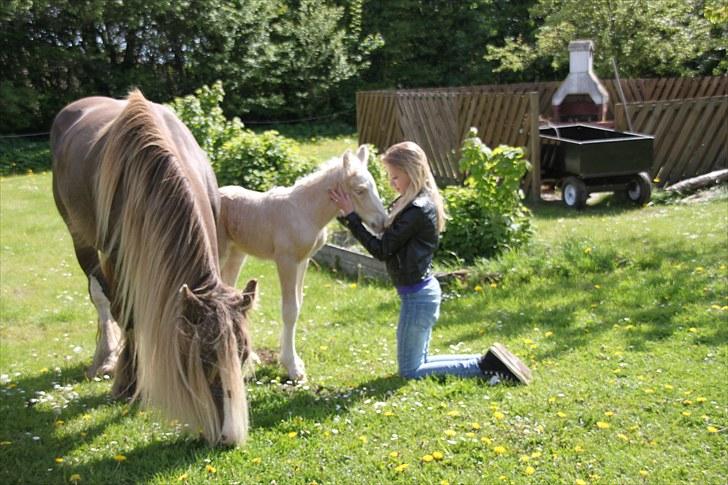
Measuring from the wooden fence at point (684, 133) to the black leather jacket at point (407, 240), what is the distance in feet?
30.3

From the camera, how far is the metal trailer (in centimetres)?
1183

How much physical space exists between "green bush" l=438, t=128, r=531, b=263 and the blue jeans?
3120mm

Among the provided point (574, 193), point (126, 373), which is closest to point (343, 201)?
point (126, 373)

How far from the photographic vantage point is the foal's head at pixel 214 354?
3.98 meters

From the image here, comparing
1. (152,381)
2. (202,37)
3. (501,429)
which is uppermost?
(202,37)

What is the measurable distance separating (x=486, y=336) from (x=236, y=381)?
3196 mm

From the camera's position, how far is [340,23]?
84.1 ft

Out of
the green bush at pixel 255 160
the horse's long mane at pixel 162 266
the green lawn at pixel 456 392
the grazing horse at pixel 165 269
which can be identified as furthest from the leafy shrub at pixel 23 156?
the horse's long mane at pixel 162 266

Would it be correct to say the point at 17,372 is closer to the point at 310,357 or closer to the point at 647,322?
the point at 310,357

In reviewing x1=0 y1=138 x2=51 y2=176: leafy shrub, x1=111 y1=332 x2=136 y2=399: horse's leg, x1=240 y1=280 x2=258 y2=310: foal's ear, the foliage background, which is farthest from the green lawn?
the foliage background

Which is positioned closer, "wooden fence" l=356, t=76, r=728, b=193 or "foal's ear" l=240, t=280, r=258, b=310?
"foal's ear" l=240, t=280, r=258, b=310

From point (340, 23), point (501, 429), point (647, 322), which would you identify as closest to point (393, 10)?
point (340, 23)

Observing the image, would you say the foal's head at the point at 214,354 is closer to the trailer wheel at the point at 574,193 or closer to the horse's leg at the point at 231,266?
the horse's leg at the point at 231,266

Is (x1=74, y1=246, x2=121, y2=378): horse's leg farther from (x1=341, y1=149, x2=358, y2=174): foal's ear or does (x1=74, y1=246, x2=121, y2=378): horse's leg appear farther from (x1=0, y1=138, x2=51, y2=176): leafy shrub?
(x1=0, y1=138, x2=51, y2=176): leafy shrub
